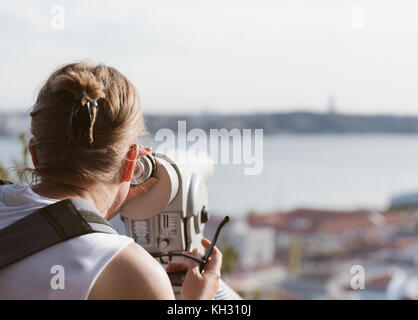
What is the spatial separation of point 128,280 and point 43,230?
160 millimetres

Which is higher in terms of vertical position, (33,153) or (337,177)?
(33,153)

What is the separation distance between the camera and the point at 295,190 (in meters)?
46.0

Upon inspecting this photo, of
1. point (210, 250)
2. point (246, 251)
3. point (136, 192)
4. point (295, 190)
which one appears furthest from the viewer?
point (295, 190)

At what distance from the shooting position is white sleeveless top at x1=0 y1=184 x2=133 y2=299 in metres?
0.84

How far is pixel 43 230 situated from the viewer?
86cm

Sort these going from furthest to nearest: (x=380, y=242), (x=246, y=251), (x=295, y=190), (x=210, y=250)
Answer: (x=295, y=190)
(x=380, y=242)
(x=246, y=251)
(x=210, y=250)

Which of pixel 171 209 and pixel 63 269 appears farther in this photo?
pixel 171 209

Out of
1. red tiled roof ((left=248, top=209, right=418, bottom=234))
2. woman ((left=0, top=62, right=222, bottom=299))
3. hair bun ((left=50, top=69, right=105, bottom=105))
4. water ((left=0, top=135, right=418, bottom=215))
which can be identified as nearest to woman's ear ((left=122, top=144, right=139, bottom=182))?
woman ((left=0, top=62, right=222, bottom=299))

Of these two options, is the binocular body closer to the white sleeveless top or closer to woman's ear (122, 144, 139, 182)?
woman's ear (122, 144, 139, 182)

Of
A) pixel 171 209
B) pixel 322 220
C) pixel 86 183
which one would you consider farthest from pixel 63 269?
pixel 322 220

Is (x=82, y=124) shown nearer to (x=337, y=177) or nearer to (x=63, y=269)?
(x=63, y=269)
